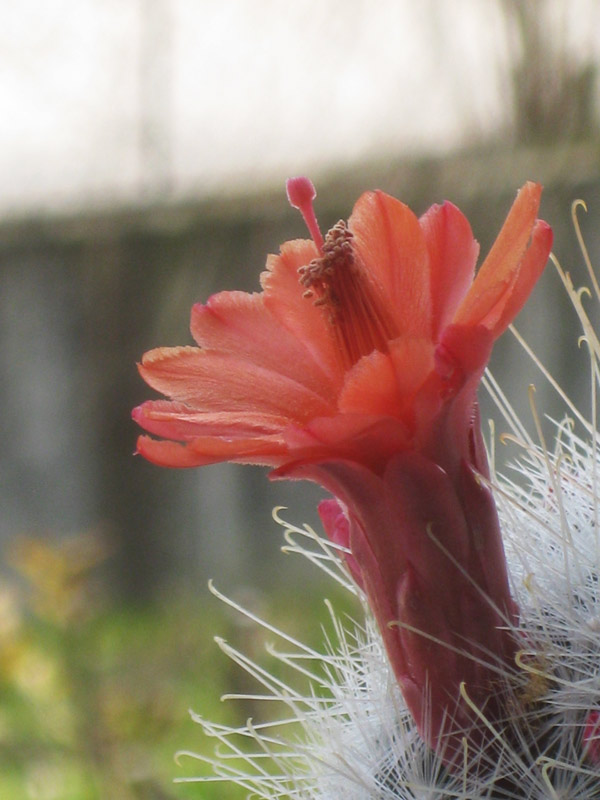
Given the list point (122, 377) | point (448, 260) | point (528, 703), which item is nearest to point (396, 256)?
point (448, 260)

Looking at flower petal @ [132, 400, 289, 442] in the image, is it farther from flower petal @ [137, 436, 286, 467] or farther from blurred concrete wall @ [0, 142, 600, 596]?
blurred concrete wall @ [0, 142, 600, 596]

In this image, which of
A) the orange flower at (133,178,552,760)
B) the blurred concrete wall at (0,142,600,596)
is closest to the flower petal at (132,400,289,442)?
the orange flower at (133,178,552,760)

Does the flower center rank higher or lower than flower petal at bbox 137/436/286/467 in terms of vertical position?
higher

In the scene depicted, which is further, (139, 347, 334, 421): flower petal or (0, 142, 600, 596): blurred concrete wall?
(0, 142, 600, 596): blurred concrete wall

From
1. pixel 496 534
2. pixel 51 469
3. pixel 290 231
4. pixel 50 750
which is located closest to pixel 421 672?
pixel 496 534

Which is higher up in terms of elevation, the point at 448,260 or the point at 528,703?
the point at 448,260

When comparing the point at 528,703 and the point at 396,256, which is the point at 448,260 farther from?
the point at 528,703

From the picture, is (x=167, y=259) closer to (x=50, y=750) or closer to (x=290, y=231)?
(x=290, y=231)
